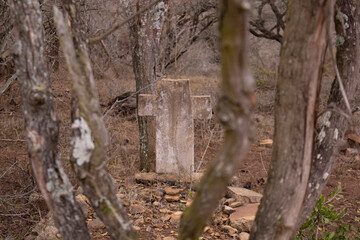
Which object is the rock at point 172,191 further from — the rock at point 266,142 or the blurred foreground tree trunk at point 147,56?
the rock at point 266,142

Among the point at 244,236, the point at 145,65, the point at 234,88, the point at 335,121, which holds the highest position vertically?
the point at 145,65

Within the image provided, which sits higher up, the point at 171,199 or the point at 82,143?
the point at 82,143

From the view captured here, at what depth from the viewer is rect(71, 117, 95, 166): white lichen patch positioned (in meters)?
1.93

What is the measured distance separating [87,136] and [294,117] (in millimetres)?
1022

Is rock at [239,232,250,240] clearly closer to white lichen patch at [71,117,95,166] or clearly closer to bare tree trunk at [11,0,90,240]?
bare tree trunk at [11,0,90,240]

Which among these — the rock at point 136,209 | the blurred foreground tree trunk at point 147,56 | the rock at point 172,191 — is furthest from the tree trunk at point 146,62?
the rock at point 136,209

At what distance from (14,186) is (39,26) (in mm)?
3859

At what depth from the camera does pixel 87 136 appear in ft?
6.40

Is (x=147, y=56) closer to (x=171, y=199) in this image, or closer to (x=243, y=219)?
(x=171, y=199)

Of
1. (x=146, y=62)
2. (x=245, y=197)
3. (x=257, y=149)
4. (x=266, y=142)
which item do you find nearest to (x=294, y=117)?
(x=245, y=197)

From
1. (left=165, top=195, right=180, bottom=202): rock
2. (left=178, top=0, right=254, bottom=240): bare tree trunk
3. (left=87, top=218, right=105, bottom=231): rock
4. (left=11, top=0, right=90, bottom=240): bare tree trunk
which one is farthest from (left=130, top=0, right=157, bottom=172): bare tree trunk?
(left=178, top=0, right=254, bottom=240): bare tree trunk

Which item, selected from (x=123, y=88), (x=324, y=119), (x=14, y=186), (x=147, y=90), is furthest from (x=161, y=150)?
(x=123, y=88)

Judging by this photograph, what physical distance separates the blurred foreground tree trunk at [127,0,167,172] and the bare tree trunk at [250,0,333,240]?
3472mm

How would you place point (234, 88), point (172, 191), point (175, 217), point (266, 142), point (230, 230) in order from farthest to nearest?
point (266, 142) < point (172, 191) < point (175, 217) < point (230, 230) < point (234, 88)
